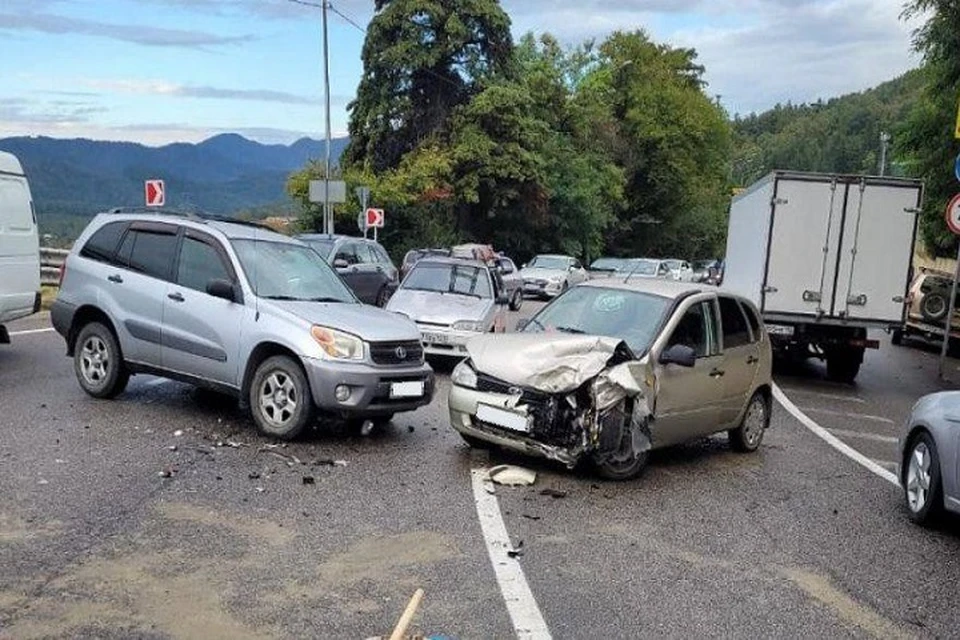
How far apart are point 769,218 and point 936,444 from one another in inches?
337

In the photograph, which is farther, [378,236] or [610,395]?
[378,236]

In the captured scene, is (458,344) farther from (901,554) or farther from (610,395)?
(901,554)

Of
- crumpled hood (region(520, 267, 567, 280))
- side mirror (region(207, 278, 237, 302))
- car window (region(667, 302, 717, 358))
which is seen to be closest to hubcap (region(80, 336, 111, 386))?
side mirror (region(207, 278, 237, 302))

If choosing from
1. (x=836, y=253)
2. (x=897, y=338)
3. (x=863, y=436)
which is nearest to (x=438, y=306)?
(x=863, y=436)

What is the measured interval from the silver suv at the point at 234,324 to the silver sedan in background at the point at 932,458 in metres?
4.13

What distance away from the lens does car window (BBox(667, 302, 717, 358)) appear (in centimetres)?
816

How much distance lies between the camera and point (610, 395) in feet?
23.6

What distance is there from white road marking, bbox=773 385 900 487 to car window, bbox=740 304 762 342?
4.98ft

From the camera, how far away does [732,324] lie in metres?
9.02

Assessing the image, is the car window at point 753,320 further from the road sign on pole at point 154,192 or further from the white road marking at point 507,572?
the road sign on pole at point 154,192

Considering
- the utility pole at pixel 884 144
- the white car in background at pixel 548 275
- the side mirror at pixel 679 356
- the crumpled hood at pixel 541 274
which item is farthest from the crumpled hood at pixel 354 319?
the crumpled hood at pixel 541 274

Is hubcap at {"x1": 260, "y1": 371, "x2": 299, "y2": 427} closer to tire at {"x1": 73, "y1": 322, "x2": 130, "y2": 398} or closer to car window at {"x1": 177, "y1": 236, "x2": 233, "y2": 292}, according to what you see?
car window at {"x1": 177, "y1": 236, "x2": 233, "y2": 292}

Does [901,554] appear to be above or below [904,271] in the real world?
below

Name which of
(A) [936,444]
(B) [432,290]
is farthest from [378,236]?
(A) [936,444]
